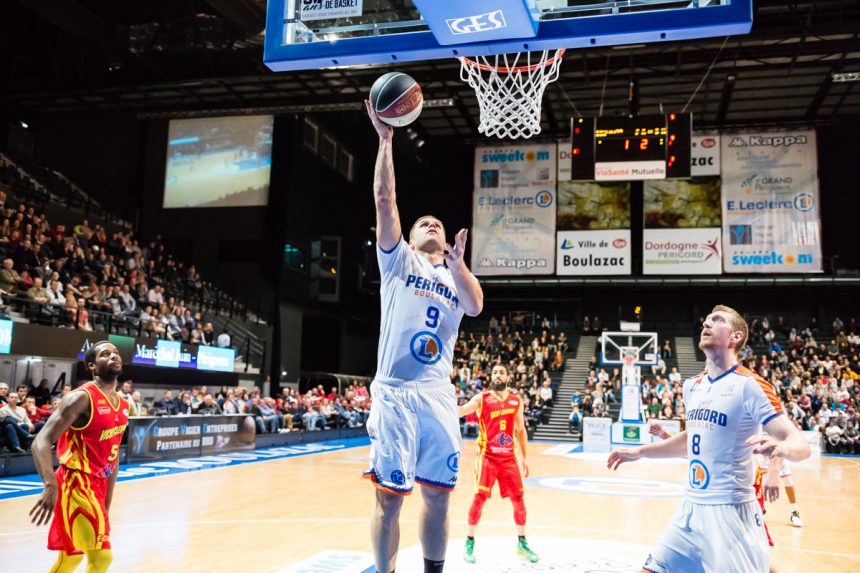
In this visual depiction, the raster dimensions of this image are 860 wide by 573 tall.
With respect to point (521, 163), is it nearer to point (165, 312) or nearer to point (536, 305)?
point (536, 305)

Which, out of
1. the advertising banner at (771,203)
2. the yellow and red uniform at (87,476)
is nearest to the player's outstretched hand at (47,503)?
the yellow and red uniform at (87,476)

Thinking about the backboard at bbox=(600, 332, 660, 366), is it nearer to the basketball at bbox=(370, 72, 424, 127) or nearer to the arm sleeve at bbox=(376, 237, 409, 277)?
the arm sleeve at bbox=(376, 237, 409, 277)

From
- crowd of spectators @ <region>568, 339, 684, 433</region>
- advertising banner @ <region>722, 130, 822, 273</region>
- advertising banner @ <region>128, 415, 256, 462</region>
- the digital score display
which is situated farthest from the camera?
advertising banner @ <region>722, 130, 822, 273</region>

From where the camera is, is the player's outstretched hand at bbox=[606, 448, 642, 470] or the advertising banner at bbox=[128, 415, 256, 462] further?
the advertising banner at bbox=[128, 415, 256, 462]

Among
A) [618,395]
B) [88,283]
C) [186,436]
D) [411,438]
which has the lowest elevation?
[186,436]

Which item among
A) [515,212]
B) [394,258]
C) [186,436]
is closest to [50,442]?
[394,258]

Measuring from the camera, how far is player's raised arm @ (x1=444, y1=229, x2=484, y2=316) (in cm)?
343

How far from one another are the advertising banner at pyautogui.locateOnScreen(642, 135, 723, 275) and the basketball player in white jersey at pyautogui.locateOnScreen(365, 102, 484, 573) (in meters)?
24.1

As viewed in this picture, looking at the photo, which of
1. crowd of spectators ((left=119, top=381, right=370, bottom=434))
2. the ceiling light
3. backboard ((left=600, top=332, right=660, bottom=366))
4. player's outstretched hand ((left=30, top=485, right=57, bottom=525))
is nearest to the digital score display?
backboard ((left=600, top=332, right=660, bottom=366))

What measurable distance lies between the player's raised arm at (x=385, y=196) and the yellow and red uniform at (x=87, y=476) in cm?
196

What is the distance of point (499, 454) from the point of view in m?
7.19

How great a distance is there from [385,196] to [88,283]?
16181 mm

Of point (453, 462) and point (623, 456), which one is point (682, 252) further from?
point (453, 462)

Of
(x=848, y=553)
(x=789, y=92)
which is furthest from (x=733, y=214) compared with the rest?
(x=848, y=553)
